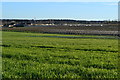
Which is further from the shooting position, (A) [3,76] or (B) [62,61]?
(B) [62,61]

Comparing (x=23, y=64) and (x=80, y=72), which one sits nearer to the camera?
(x=80, y=72)

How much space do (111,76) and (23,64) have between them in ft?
19.6

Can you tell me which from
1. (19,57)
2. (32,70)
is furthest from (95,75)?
(19,57)

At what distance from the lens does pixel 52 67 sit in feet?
50.5

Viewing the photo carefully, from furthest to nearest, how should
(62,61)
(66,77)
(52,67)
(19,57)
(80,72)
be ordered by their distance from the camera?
1. (19,57)
2. (62,61)
3. (52,67)
4. (80,72)
5. (66,77)

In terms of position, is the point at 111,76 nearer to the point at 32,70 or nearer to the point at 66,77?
the point at 66,77

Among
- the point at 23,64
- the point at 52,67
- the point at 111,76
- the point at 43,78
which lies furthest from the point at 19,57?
the point at 111,76

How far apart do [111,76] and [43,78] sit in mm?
3665

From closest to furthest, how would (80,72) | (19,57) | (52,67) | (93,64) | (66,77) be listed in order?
(66,77), (80,72), (52,67), (93,64), (19,57)

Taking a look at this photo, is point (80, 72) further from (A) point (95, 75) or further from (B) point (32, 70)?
(B) point (32, 70)

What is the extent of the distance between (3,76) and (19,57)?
616cm

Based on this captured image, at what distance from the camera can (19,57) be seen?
19766 mm

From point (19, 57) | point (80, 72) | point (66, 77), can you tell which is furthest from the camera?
point (19, 57)

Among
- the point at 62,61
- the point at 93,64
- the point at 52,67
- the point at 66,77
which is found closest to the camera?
the point at 66,77
